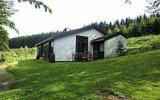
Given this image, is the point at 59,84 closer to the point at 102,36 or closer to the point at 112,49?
the point at 112,49

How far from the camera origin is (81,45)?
44.8 m

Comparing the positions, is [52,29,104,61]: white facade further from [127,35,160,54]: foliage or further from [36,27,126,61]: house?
[127,35,160,54]: foliage

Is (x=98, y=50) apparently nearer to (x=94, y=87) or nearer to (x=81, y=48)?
(x=81, y=48)

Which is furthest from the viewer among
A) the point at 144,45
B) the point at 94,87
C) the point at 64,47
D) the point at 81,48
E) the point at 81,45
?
the point at 144,45

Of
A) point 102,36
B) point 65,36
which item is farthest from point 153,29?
point 65,36

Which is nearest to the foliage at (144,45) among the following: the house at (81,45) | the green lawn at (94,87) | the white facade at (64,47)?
the house at (81,45)

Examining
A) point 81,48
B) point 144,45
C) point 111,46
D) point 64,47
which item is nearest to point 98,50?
point 111,46

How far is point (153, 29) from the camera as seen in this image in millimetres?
81062

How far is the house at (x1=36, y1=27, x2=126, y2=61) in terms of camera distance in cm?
4322

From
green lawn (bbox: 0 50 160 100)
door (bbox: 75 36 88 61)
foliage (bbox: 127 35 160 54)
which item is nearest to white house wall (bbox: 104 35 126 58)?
foliage (bbox: 127 35 160 54)

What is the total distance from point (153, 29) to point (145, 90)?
66.6 m

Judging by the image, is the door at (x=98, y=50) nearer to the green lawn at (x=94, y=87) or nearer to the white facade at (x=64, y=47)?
the white facade at (x=64, y=47)

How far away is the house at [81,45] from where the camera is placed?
43.2m

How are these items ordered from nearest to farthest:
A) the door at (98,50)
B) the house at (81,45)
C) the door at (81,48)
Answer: the door at (81,48) → the house at (81,45) → the door at (98,50)
